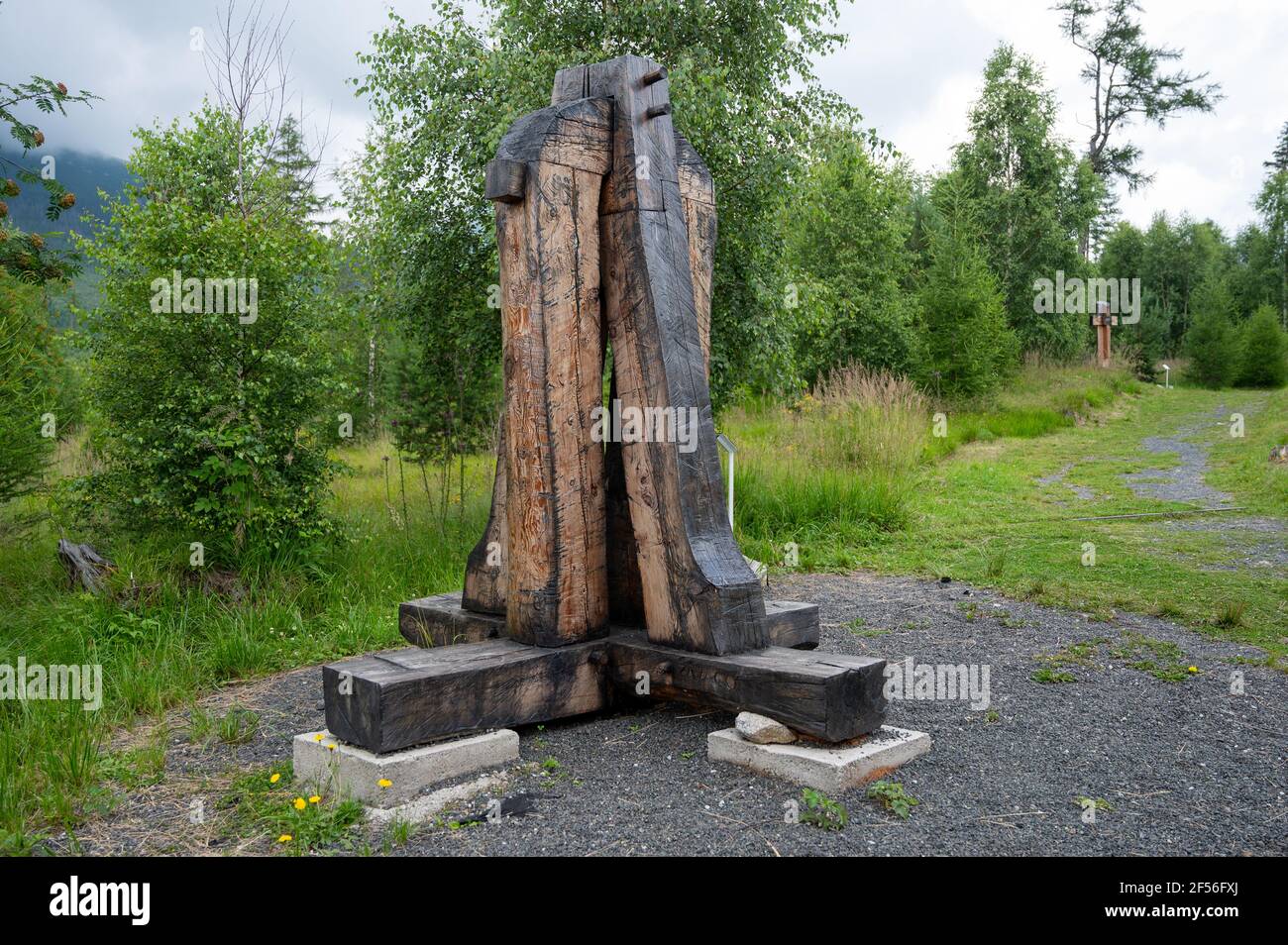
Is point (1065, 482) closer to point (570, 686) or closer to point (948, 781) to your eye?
point (948, 781)

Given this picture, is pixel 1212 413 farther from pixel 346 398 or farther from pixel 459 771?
pixel 459 771

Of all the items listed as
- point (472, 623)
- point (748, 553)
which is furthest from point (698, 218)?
point (748, 553)

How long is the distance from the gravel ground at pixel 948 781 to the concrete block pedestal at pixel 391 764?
0.15 m

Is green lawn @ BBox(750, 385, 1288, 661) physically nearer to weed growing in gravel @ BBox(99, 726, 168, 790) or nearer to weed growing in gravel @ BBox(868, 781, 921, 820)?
weed growing in gravel @ BBox(868, 781, 921, 820)

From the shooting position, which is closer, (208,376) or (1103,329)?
(208,376)

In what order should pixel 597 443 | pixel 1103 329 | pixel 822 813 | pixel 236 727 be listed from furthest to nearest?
1. pixel 1103 329
2. pixel 236 727
3. pixel 597 443
4. pixel 822 813

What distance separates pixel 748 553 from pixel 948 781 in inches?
181

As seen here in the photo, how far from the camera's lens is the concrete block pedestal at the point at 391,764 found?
305 cm

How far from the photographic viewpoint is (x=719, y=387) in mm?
8609

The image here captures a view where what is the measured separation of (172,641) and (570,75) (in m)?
3.48

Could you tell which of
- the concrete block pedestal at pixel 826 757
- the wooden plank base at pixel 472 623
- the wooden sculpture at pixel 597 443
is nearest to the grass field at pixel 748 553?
the wooden plank base at pixel 472 623

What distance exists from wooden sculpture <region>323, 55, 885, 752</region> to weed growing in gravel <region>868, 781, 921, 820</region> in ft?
1.56

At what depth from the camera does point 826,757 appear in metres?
3.12
